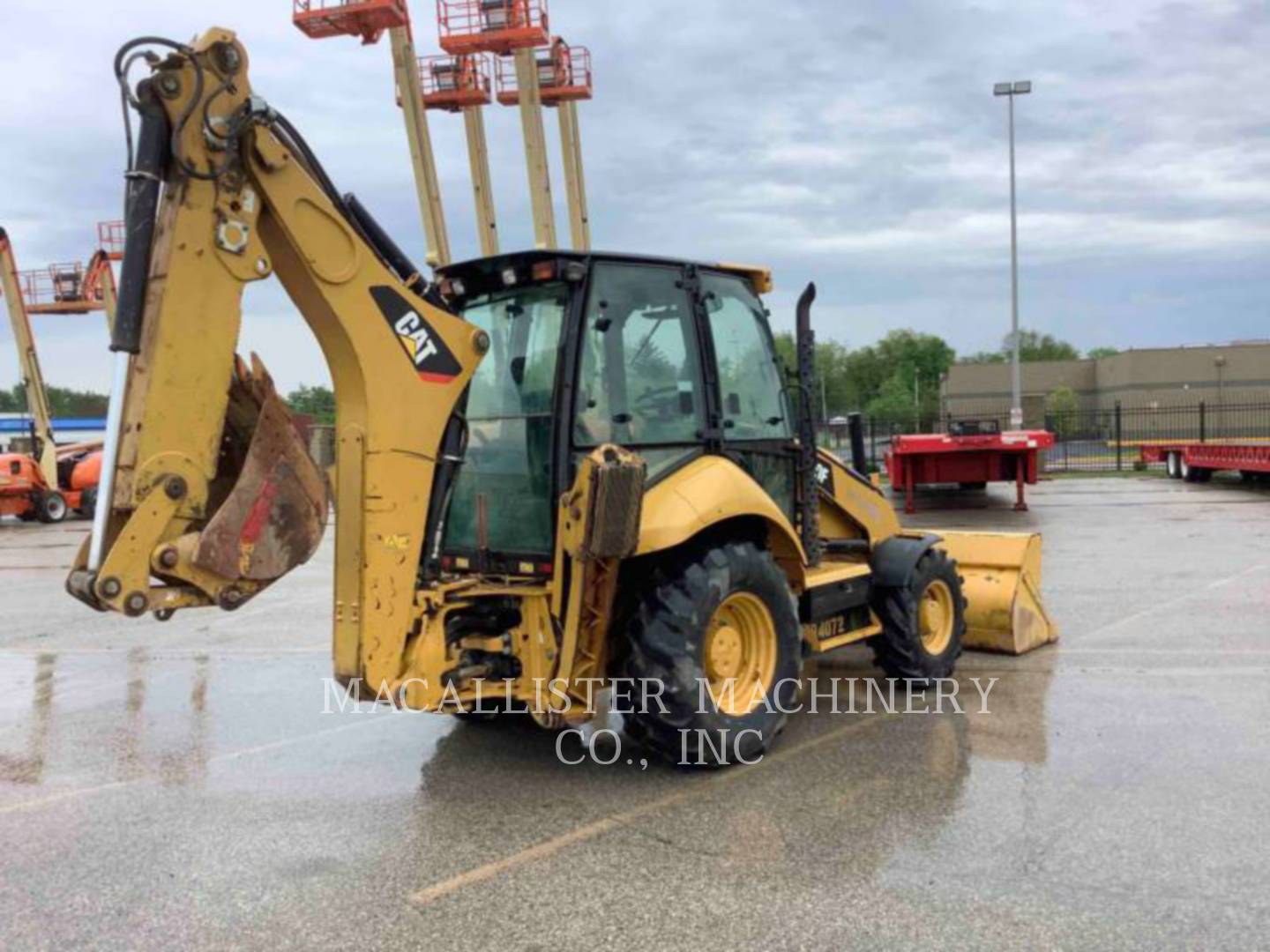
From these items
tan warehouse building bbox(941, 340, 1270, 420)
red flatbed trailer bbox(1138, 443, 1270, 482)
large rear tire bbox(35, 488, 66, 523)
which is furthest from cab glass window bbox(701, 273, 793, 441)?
tan warehouse building bbox(941, 340, 1270, 420)

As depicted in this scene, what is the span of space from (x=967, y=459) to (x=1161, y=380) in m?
47.1

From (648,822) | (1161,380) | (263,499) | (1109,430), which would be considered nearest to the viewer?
(263,499)

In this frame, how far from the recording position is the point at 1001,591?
738 cm

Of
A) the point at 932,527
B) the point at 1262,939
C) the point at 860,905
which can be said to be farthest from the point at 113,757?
the point at 932,527

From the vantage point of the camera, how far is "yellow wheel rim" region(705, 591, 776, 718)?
5137mm

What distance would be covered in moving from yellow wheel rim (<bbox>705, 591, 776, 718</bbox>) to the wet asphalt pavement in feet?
1.18

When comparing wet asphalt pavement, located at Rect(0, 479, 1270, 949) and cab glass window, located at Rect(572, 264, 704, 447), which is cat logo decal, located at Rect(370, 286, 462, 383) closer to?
cab glass window, located at Rect(572, 264, 704, 447)

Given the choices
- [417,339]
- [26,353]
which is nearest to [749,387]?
[417,339]

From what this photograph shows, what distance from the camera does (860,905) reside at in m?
3.63

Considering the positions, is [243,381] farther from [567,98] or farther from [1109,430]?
[1109,430]

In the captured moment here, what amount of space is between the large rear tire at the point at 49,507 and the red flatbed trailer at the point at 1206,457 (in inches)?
959

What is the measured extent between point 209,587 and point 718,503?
7.25 ft

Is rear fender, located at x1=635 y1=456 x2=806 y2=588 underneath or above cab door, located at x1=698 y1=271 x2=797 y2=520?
underneath

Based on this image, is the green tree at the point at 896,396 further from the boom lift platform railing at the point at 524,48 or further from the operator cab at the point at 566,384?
the operator cab at the point at 566,384
